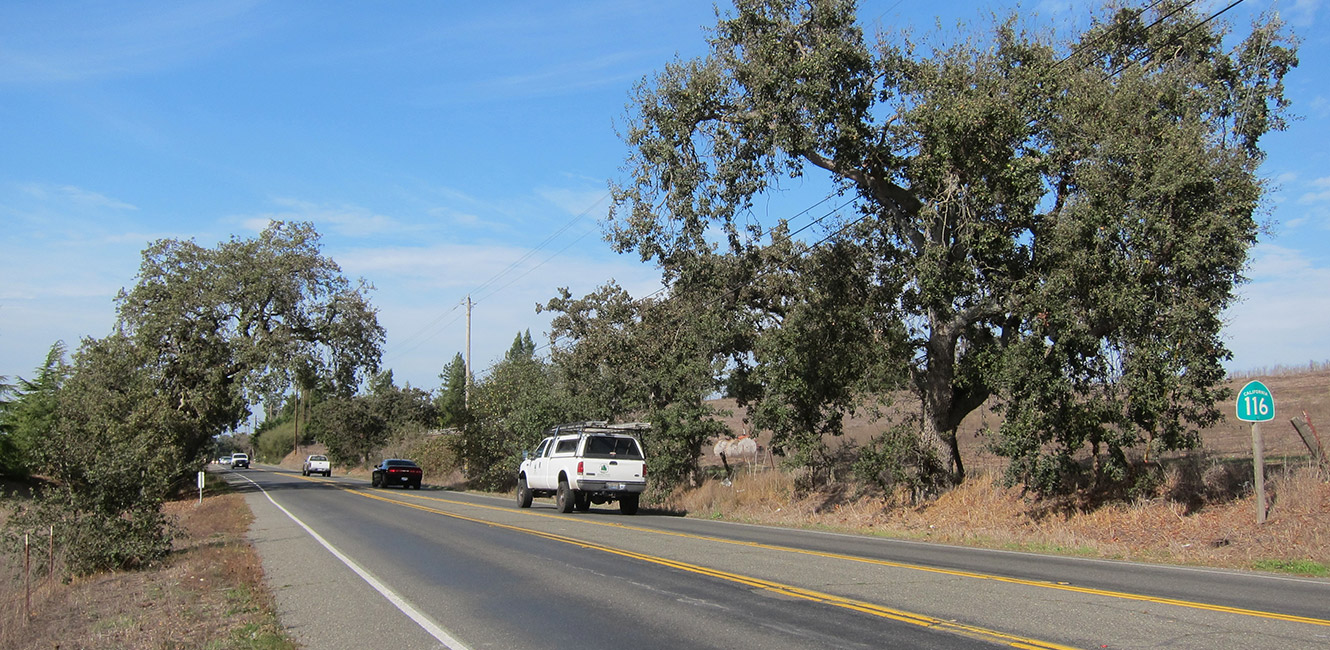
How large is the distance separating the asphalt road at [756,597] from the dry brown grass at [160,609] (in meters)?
0.39

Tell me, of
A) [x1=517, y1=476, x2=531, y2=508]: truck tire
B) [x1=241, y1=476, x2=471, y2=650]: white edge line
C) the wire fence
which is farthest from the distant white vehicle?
[x1=241, y1=476, x2=471, y2=650]: white edge line

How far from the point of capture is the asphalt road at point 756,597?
723cm

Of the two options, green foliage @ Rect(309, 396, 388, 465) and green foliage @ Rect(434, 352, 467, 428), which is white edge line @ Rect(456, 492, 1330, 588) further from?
green foliage @ Rect(309, 396, 388, 465)

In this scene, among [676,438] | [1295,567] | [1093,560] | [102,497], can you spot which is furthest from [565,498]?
[1295,567]

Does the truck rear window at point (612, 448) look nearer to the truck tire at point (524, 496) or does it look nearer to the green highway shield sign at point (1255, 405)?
the truck tire at point (524, 496)

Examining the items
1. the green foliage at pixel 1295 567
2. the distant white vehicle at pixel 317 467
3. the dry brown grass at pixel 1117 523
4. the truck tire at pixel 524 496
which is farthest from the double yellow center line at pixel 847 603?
the distant white vehicle at pixel 317 467

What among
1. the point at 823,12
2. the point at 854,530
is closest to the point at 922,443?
the point at 854,530

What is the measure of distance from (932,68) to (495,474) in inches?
1163

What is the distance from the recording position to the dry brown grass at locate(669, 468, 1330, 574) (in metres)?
12.9

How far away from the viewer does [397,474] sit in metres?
43.5

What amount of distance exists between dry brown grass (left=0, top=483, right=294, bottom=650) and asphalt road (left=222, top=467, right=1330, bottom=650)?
15.4 inches

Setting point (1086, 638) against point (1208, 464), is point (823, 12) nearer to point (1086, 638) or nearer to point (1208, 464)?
point (1208, 464)

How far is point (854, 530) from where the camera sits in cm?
1936

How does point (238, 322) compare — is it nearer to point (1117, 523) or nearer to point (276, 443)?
point (1117, 523)
